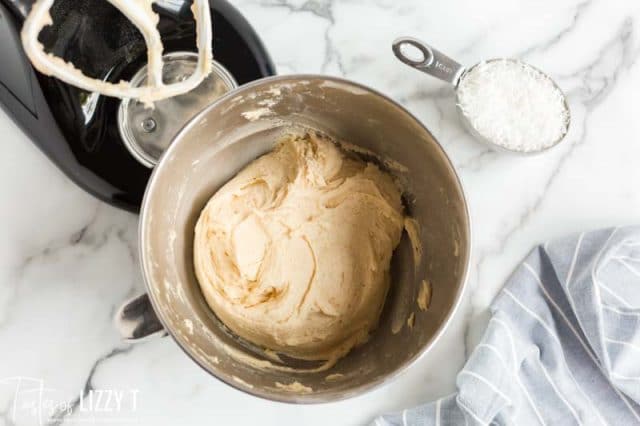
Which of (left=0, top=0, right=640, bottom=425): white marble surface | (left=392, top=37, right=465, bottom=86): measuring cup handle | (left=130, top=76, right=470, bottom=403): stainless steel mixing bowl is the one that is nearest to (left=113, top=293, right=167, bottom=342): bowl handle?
(left=130, top=76, right=470, bottom=403): stainless steel mixing bowl

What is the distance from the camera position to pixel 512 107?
2.93 feet

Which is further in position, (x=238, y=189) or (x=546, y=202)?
(x=546, y=202)

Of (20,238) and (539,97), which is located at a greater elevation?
(539,97)

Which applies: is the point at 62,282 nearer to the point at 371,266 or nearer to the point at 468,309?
the point at 371,266

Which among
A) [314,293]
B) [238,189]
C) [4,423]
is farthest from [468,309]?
[4,423]

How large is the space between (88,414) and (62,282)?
0.18 metres

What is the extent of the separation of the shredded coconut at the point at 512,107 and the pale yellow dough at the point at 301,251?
184mm

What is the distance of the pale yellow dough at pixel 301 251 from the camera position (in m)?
0.76

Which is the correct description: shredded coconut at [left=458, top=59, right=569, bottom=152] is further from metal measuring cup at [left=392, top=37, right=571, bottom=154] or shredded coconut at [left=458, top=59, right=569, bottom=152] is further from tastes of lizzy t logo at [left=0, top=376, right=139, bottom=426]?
tastes of lizzy t logo at [left=0, top=376, right=139, bottom=426]

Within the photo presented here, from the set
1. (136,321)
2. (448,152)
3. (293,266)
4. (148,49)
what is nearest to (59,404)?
(136,321)

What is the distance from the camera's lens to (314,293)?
30.0 inches

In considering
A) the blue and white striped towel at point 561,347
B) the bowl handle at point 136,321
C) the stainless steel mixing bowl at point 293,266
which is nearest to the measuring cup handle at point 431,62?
the stainless steel mixing bowl at point 293,266

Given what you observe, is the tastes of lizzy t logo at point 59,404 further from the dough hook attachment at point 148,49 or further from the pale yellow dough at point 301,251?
the dough hook attachment at point 148,49

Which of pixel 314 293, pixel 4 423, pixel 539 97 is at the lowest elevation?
pixel 4 423
